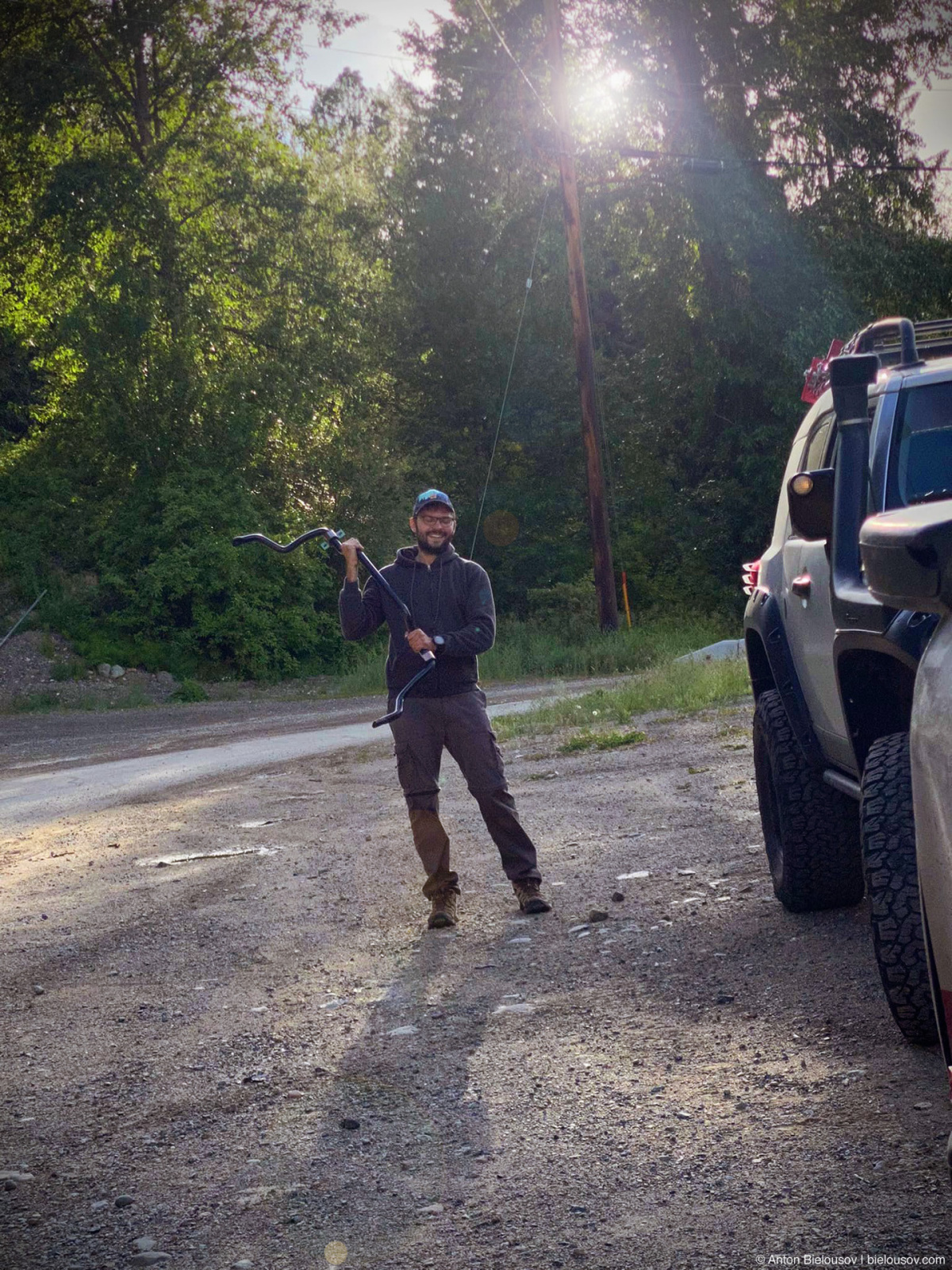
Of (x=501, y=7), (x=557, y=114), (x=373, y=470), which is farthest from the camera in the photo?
(x=501, y=7)

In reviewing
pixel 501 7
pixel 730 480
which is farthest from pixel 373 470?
pixel 501 7

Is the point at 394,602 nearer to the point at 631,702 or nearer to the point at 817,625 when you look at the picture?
the point at 817,625

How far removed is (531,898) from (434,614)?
1.44 m

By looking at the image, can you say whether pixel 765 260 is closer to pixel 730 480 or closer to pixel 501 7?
pixel 730 480

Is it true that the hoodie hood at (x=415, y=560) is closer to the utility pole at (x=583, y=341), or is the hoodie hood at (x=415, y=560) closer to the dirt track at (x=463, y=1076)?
the dirt track at (x=463, y=1076)

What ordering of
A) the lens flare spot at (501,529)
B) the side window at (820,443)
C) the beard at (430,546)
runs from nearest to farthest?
the side window at (820,443) < the beard at (430,546) < the lens flare spot at (501,529)

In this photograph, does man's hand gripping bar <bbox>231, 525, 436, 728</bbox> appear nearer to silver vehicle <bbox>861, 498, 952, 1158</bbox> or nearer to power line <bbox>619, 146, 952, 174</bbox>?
silver vehicle <bbox>861, 498, 952, 1158</bbox>

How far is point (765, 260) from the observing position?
30.9m

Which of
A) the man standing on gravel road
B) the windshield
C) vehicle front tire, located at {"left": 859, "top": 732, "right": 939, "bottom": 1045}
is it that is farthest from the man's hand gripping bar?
vehicle front tire, located at {"left": 859, "top": 732, "right": 939, "bottom": 1045}

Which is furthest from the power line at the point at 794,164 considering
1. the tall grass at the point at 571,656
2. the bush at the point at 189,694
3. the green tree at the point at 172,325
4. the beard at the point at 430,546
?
the beard at the point at 430,546

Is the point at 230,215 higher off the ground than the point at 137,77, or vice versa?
the point at 137,77

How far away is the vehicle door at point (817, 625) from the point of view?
512cm

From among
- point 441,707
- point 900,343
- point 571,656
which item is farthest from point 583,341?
point 900,343

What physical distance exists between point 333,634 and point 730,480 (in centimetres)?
1022
